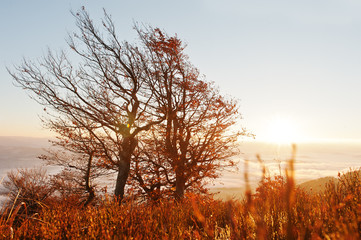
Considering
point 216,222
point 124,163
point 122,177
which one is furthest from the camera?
point 124,163

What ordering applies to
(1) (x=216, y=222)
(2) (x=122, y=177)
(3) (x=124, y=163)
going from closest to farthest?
(1) (x=216, y=222) → (2) (x=122, y=177) → (3) (x=124, y=163)

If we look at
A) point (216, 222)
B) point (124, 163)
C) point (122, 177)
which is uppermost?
point (124, 163)

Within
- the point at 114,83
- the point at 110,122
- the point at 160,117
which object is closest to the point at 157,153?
the point at 160,117

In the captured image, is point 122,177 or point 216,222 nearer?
point 216,222

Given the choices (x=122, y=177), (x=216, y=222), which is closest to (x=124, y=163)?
(x=122, y=177)

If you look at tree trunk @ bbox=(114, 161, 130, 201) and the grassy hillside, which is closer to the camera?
the grassy hillside

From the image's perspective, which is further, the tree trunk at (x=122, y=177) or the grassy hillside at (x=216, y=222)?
the tree trunk at (x=122, y=177)

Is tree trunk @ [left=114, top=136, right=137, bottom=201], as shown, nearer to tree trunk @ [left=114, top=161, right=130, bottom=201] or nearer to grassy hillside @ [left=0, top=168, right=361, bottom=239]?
tree trunk @ [left=114, top=161, right=130, bottom=201]

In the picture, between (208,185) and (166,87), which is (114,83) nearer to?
(166,87)

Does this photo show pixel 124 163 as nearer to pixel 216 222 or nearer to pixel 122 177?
pixel 122 177

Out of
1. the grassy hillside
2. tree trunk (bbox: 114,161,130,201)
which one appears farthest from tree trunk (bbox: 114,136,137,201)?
the grassy hillside

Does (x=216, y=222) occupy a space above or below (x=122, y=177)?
above

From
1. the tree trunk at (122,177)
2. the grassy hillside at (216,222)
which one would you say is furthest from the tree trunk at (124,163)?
the grassy hillside at (216,222)

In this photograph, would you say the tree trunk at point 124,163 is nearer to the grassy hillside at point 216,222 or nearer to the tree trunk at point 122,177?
the tree trunk at point 122,177
